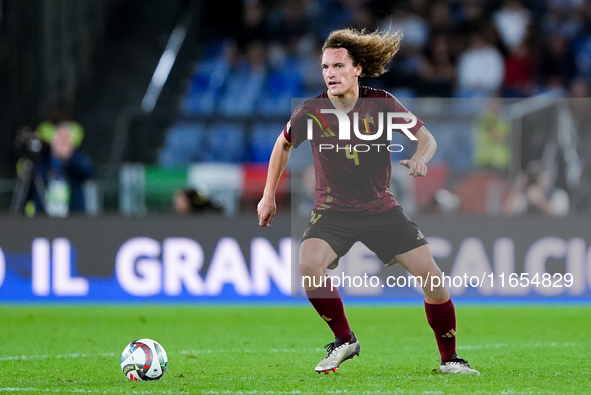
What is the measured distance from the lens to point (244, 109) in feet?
42.2

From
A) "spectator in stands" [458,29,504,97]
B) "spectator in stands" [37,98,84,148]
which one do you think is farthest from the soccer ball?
"spectator in stands" [458,29,504,97]

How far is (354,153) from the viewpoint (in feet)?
17.3

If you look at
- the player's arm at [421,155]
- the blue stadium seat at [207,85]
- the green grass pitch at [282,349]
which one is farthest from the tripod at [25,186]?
the player's arm at [421,155]

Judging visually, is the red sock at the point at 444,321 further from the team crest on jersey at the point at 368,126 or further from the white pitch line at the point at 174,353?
the white pitch line at the point at 174,353

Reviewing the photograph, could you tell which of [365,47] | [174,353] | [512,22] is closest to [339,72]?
[365,47]

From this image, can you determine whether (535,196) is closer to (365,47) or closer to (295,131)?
(365,47)

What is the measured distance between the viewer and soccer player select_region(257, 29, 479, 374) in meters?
5.15

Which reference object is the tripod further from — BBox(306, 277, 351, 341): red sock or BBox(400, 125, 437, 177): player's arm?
BBox(400, 125, 437, 177): player's arm

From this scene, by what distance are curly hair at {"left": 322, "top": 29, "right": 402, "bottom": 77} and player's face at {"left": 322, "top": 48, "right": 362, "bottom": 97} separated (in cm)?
4

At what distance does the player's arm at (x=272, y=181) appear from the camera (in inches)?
208

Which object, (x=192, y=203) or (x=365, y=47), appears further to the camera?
(x=192, y=203)

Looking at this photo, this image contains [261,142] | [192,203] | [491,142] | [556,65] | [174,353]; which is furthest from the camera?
[556,65]

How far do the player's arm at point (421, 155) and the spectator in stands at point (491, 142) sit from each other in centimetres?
473

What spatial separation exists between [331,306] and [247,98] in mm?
7982
